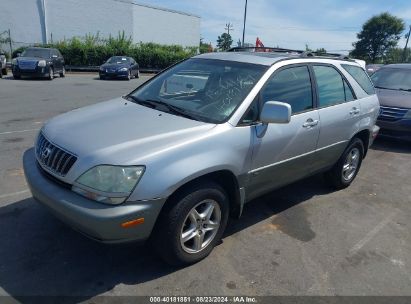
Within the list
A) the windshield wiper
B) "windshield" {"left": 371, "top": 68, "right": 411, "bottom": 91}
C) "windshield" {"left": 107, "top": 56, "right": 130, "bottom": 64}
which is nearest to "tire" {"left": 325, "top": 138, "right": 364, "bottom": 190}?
the windshield wiper

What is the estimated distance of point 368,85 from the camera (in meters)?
5.56

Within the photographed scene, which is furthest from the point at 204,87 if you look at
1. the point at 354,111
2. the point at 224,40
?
the point at 224,40

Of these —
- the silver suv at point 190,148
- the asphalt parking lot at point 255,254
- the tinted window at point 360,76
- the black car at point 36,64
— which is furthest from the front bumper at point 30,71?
the tinted window at point 360,76

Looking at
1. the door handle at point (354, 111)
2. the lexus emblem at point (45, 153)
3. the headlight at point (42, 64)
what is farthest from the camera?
the headlight at point (42, 64)

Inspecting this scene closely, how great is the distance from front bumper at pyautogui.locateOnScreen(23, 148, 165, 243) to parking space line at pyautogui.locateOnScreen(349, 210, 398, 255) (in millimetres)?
2110

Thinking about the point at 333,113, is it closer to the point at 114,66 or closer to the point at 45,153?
the point at 45,153

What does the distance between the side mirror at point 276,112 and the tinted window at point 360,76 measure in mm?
2159

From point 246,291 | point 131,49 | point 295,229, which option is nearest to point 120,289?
point 246,291

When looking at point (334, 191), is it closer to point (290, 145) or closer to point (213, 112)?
point (290, 145)

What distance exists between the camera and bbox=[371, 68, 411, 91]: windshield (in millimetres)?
8742

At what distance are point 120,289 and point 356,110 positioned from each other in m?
3.67

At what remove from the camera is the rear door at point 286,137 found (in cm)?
364

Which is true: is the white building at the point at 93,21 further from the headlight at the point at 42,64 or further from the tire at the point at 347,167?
the tire at the point at 347,167

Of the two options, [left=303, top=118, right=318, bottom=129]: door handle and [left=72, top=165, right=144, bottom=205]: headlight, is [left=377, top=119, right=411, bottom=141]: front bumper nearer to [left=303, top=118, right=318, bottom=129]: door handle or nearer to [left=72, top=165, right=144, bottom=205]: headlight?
[left=303, top=118, right=318, bottom=129]: door handle
